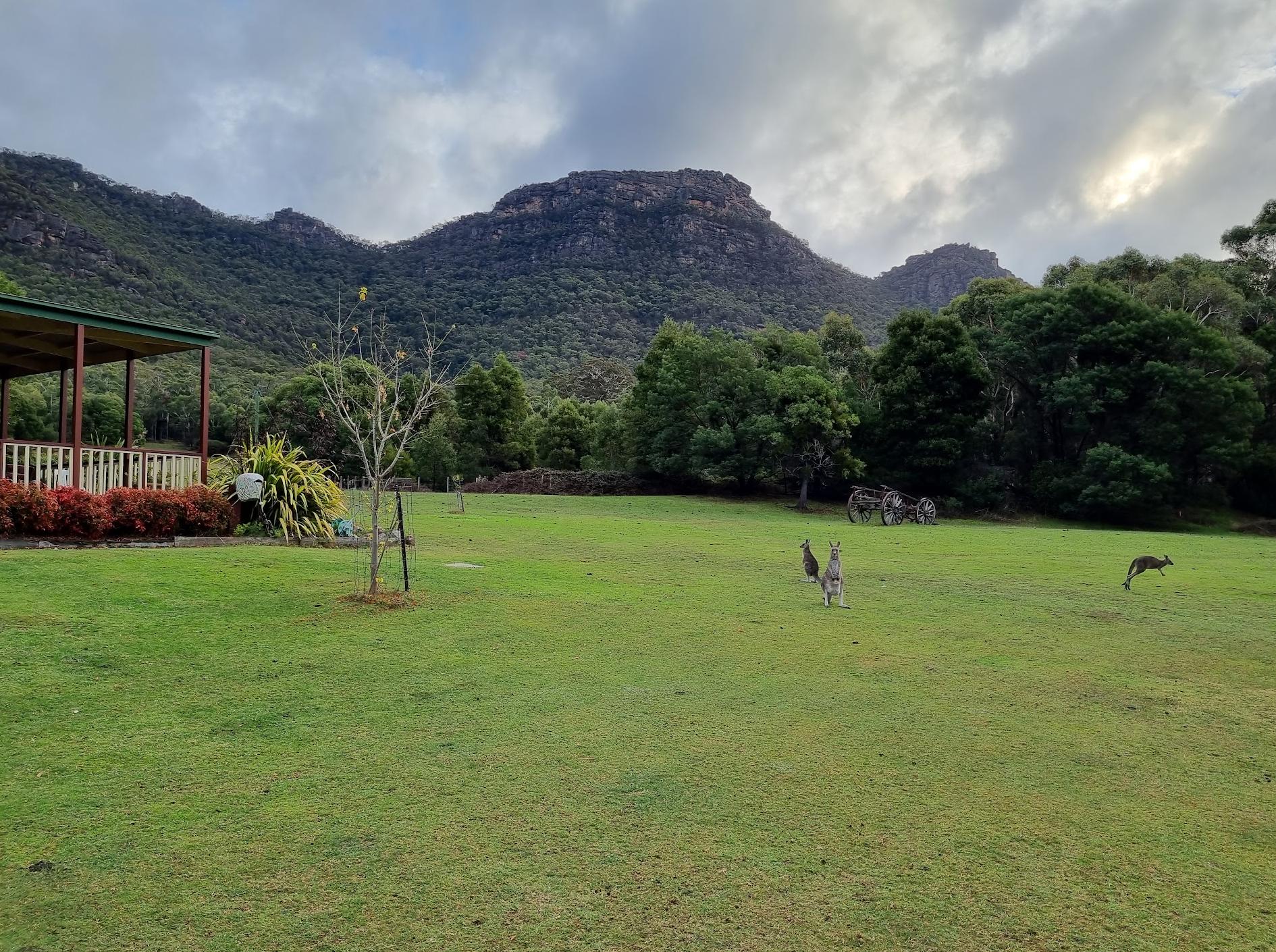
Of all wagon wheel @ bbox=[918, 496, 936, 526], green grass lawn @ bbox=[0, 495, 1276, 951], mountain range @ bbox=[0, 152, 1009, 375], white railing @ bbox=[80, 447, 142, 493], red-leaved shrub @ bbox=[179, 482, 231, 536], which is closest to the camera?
green grass lawn @ bbox=[0, 495, 1276, 951]

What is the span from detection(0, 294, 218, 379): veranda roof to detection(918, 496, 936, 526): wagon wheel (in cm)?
2258

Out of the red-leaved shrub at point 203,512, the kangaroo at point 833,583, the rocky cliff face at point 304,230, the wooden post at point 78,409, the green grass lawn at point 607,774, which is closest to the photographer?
the green grass lawn at point 607,774

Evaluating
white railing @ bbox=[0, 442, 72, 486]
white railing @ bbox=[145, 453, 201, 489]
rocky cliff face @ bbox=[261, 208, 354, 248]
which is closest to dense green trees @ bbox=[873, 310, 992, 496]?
white railing @ bbox=[145, 453, 201, 489]

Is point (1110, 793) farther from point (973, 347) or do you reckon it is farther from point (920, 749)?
point (973, 347)

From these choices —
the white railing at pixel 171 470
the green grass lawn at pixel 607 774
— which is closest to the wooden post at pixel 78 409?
the white railing at pixel 171 470

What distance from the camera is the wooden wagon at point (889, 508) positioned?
2658 centimetres

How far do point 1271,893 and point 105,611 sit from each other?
7.91m

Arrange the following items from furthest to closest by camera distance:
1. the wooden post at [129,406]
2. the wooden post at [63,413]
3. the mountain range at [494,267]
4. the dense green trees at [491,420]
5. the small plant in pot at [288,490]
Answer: the mountain range at [494,267] < the dense green trees at [491,420] < the wooden post at [63,413] < the wooden post at [129,406] < the small plant in pot at [288,490]

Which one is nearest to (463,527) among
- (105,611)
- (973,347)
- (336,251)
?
(105,611)

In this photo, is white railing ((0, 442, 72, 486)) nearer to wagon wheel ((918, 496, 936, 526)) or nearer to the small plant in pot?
the small plant in pot

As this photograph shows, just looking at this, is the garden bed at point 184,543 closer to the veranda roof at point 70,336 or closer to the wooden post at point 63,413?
the veranda roof at point 70,336

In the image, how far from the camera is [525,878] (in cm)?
302

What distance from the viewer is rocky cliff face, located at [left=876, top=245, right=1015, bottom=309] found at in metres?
89.4

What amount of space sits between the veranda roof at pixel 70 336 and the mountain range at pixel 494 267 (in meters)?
38.6
